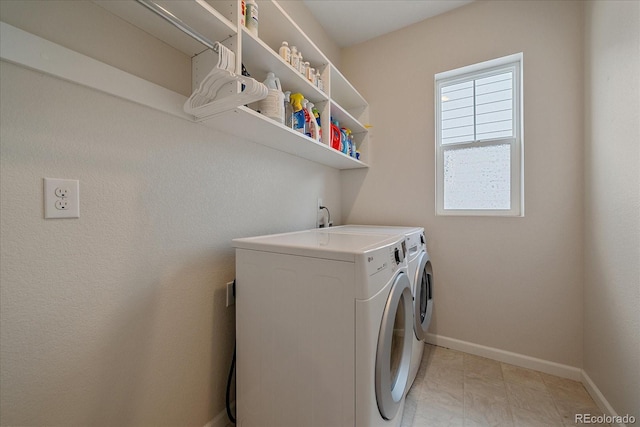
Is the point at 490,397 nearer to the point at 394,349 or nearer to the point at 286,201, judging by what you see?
the point at 394,349

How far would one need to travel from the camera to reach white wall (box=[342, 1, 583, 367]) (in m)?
1.68

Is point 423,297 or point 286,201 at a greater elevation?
point 286,201

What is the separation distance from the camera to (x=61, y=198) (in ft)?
2.53

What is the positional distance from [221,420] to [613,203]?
2.36 meters

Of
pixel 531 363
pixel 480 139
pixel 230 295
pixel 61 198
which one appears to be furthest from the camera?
pixel 480 139

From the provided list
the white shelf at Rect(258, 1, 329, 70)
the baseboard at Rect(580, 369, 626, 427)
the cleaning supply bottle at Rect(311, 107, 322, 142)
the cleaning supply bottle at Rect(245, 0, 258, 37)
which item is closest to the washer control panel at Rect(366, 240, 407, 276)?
the cleaning supply bottle at Rect(311, 107, 322, 142)

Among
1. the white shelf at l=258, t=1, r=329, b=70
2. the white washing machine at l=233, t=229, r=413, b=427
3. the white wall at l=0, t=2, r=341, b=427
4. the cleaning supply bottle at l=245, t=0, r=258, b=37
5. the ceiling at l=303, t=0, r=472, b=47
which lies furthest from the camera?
the ceiling at l=303, t=0, r=472, b=47

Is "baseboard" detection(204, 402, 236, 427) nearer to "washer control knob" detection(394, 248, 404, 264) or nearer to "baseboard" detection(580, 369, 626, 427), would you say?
"washer control knob" detection(394, 248, 404, 264)

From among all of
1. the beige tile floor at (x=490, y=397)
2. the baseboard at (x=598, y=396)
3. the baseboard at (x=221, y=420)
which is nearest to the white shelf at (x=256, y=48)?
the baseboard at (x=221, y=420)

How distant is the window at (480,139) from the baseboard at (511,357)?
106 cm

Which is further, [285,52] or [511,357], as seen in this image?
[511,357]

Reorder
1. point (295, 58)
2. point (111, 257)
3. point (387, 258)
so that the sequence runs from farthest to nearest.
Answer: point (295, 58) < point (387, 258) < point (111, 257)

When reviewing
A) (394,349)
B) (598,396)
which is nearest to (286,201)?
(394,349)

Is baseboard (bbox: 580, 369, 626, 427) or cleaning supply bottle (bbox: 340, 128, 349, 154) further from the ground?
cleaning supply bottle (bbox: 340, 128, 349, 154)
